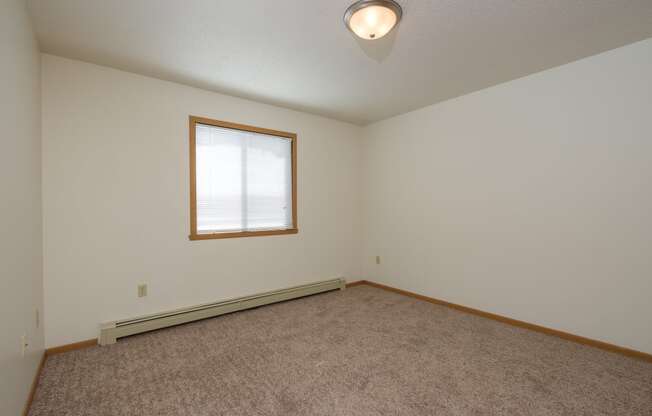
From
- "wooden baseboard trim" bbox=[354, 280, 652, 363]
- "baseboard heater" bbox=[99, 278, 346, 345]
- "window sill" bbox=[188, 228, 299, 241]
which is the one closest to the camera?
"wooden baseboard trim" bbox=[354, 280, 652, 363]

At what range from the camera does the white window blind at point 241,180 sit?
3.31m

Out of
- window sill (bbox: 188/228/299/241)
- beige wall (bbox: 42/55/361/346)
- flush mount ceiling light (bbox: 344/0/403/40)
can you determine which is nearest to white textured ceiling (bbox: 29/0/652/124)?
flush mount ceiling light (bbox: 344/0/403/40)

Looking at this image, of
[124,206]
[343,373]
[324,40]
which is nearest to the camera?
[343,373]

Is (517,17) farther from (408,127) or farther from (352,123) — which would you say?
(352,123)

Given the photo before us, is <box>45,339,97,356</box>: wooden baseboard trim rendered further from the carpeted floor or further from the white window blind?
the white window blind

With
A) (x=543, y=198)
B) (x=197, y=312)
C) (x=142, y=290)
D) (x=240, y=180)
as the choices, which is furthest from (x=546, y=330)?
(x=142, y=290)

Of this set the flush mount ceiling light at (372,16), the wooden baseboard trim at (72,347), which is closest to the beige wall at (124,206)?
the wooden baseboard trim at (72,347)

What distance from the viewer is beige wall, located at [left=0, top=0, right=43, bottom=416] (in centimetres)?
142

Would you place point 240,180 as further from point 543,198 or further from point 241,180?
point 543,198

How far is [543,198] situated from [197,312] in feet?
11.7

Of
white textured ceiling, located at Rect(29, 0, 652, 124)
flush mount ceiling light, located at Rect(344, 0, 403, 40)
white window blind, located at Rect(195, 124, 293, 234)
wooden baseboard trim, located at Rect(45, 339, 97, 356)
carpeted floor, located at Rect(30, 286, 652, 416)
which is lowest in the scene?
carpeted floor, located at Rect(30, 286, 652, 416)

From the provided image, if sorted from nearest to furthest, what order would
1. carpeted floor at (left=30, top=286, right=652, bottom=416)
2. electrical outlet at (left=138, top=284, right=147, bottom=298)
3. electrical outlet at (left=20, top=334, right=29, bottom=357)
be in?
electrical outlet at (left=20, top=334, right=29, bottom=357)
carpeted floor at (left=30, top=286, right=652, bottom=416)
electrical outlet at (left=138, top=284, right=147, bottom=298)

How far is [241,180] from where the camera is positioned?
11.8ft

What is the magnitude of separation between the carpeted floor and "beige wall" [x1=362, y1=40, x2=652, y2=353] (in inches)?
16.2
